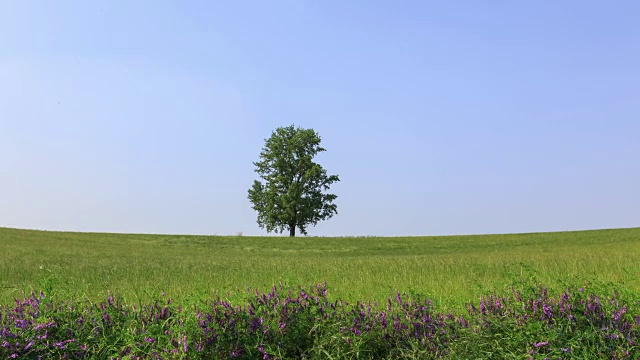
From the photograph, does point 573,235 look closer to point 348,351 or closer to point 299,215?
point 299,215

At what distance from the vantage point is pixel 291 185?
1751 inches

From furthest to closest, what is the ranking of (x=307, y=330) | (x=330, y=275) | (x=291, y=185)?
(x=291, y=185), (x=330, y=275), (x=307, y=330)

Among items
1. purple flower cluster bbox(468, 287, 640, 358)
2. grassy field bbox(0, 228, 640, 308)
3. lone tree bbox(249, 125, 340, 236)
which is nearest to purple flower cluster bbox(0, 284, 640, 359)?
purple flower cluster bbox(468, 287, 640, 358)

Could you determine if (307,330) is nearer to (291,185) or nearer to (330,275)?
(330,275)

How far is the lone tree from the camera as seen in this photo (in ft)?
146

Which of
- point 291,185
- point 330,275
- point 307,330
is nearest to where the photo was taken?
point 307,330

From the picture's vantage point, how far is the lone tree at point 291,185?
44.5 meters

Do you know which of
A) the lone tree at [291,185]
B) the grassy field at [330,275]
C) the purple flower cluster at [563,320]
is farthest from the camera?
the lone tree at [291,185]

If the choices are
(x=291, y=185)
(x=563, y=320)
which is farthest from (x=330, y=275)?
(x=291, y=185)

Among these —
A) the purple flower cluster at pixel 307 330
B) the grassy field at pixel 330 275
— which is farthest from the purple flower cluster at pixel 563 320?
the grassy field at pixel 330 275

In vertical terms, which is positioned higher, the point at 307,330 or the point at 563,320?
the point at 563,320

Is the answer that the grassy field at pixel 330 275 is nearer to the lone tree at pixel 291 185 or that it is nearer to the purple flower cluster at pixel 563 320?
the purple flower cluster at pixel 563 320

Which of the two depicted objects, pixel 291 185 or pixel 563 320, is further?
pixel 291 185

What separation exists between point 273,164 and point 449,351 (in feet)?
139
